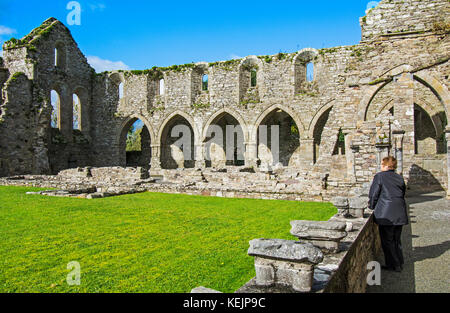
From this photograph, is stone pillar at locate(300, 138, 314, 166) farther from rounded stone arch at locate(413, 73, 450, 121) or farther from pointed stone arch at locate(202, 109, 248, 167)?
rounded stone arch at locate(413, 73, 450, 121)

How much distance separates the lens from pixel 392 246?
4.44 m

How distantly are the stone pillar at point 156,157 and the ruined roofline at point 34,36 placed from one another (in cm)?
961

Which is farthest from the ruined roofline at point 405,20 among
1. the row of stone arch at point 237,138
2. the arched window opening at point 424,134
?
the row of stone arch at point 237,138

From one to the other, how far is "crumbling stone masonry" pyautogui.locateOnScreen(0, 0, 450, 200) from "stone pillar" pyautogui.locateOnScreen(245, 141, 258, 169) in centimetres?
7

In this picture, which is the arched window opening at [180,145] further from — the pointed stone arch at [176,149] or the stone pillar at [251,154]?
the stone pillar at [251,154]

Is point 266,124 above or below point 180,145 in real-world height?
above

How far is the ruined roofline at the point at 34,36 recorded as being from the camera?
69.4 feet

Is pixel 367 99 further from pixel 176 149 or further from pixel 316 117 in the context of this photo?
pixel 176 149

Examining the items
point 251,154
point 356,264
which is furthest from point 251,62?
point 356,264

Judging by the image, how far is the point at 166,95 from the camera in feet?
79.4

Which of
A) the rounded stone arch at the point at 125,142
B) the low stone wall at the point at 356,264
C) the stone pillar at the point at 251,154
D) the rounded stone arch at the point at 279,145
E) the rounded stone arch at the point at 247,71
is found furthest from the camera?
the rounded stone arch at the point at 125,142

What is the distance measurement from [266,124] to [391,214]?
18872 mm

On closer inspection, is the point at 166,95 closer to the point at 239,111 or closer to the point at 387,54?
the point at 239,111

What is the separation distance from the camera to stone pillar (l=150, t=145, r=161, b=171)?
79.5 feet
